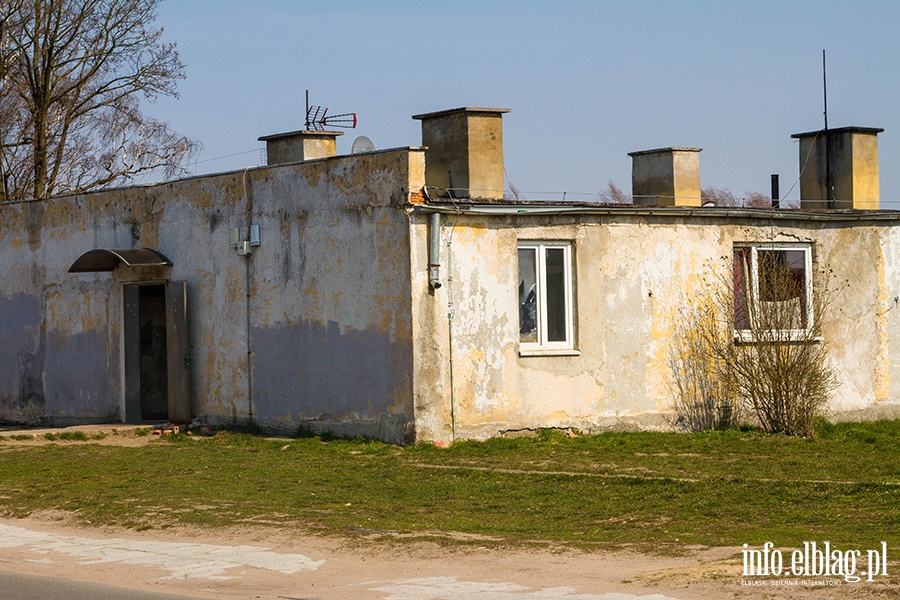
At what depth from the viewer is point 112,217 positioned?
21.0m

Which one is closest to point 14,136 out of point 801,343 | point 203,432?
point 203,432

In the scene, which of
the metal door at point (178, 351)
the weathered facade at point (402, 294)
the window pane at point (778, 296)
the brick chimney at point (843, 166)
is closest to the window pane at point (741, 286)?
the window pane at point (778, 296)

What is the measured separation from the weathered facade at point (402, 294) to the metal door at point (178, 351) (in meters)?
0.03

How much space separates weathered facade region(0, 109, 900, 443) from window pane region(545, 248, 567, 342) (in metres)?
0.03

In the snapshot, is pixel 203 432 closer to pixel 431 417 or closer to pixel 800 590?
pixel 431 417

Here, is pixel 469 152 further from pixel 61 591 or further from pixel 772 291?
pixel 61 591

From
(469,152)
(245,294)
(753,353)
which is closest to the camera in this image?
(469,152)

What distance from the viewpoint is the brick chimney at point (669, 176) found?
21281 millimetres

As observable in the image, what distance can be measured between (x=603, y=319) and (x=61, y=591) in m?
Result: 10.9

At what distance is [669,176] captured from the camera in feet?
70.0

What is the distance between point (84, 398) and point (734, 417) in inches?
431

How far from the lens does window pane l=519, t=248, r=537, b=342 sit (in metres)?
18.0

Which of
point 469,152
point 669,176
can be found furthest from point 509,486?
point 669,176

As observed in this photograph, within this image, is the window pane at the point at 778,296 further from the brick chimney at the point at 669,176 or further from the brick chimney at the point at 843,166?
the brick chimney at the point at 843,166
